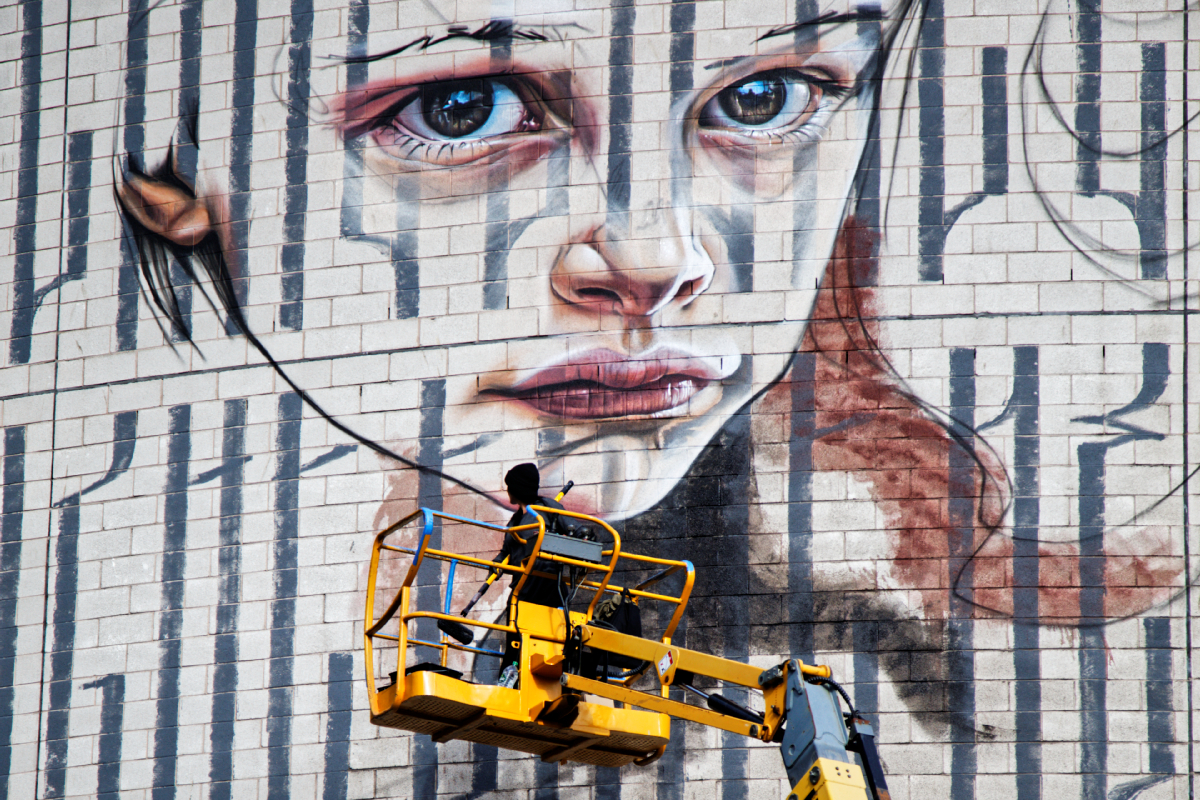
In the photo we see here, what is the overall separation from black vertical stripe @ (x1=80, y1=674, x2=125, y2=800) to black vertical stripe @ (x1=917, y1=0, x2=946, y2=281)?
8872 millimetres

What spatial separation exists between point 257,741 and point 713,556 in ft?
15.4

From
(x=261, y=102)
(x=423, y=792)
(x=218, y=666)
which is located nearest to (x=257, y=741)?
(x=218, y=666)

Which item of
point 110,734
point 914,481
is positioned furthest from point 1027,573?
point 110,734

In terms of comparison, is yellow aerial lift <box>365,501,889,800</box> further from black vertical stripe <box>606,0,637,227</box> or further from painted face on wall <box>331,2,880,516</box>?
black vertical stripe <box>606,0,637,227</box>

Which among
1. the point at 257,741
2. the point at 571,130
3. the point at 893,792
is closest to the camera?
the point at 893,792

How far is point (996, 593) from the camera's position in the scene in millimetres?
12656

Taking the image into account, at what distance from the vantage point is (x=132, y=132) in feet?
49.3

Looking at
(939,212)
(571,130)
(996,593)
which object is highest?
(571,130)

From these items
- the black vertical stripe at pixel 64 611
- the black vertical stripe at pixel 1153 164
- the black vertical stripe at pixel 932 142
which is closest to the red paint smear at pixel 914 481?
the black vertical stripe at pixel 932 142

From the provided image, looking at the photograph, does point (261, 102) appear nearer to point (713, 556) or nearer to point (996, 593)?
point (713, 556)

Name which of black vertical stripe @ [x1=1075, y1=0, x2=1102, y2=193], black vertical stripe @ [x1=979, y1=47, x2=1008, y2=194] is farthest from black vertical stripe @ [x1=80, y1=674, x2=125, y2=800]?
black vertical stripe @ [x1=1075, y1=0, x2=1102, y2=193]

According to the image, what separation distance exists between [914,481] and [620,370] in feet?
9.80

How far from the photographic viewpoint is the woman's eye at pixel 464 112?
14234 millimetres

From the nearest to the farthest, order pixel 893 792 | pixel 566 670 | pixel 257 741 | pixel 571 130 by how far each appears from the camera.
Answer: pixel 566 670 < pixel 893 792 < pixel 257 741 < pixel 571 130
